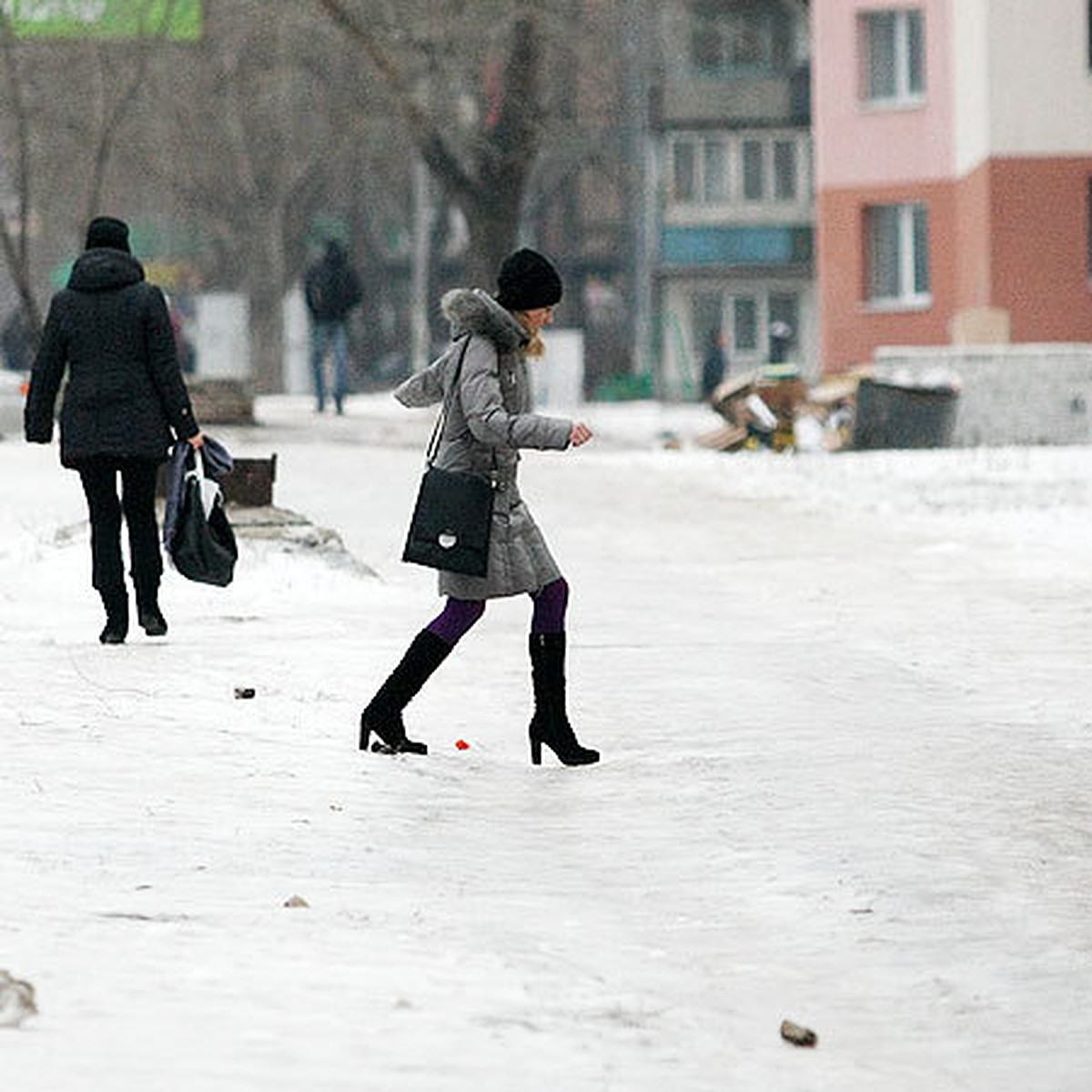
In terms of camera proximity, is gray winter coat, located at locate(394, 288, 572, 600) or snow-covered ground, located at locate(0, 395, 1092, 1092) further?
gray winter coat, located at locate(394, 288, 572, 600)

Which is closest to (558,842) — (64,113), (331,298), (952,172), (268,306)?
(331,298)

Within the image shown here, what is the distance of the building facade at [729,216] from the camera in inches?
2955

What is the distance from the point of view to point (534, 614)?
1018cm

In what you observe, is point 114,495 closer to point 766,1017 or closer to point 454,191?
point 766,1017

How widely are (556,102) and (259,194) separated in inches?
276

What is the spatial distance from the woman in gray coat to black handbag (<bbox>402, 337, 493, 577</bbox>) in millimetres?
50

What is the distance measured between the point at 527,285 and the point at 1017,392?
22.8 meters

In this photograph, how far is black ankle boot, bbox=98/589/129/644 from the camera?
1316cm

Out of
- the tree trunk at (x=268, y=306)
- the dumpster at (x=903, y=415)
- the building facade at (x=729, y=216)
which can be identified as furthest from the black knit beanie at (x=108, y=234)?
the building facade at (x=729, y=216)

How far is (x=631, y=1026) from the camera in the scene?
6.61 metres

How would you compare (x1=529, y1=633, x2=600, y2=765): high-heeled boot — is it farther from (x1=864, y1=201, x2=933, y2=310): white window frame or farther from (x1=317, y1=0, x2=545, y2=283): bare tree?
(x1=864, y1=201, x2=933, y2=310): white window frame

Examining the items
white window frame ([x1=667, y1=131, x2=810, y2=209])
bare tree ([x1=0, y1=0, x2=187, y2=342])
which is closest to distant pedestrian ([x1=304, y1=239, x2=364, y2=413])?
bare tree ([x1=0, y1=0, x2=187, y2=342])

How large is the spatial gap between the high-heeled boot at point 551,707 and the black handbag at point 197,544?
9.76 feet

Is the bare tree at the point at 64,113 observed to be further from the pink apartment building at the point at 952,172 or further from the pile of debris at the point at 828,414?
the pink apartment building at the point at 952,172
